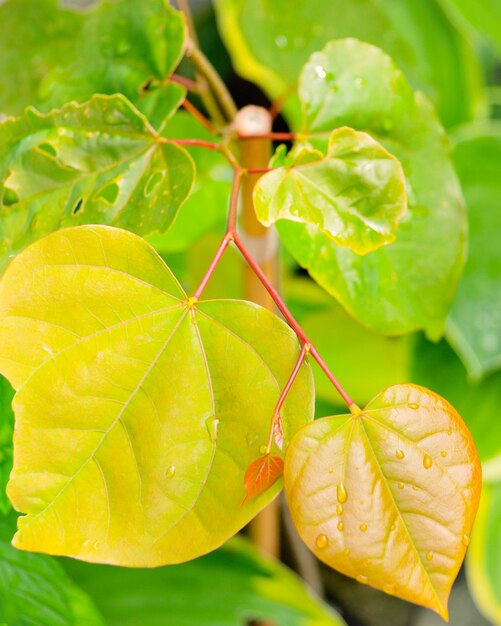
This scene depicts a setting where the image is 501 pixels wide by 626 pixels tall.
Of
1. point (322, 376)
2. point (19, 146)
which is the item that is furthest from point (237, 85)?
point (19, 146)

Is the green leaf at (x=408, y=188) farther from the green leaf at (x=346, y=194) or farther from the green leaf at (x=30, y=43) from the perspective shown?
the green leaf at (x=30, y=43)

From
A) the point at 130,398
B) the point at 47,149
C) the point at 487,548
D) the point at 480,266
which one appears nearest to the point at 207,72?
the point at 47,149

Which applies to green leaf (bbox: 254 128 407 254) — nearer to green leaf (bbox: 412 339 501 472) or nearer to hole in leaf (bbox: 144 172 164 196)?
hole in leaf (bbox: 144 172 164 196)

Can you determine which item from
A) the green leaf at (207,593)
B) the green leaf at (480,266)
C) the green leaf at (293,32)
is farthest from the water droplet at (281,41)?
the green leaf at (207,593)

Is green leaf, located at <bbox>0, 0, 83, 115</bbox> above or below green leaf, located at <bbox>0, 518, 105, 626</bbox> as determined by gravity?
above

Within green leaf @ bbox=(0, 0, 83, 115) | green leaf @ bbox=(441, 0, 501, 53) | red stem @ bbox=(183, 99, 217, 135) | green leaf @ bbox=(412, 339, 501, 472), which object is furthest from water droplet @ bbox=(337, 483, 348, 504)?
green leaf @ bbox=(441, 0, 501, 53)

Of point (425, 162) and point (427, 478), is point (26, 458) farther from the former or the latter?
point (425, 162)
